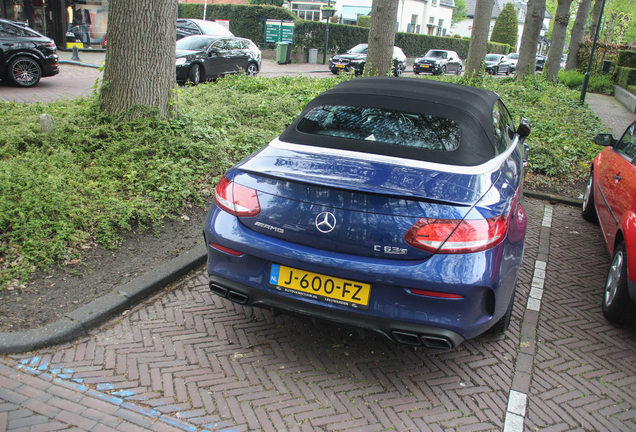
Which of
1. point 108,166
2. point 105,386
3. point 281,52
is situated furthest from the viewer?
point 281,52

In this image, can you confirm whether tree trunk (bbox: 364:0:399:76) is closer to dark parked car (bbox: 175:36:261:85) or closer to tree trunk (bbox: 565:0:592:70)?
dark parked car (bbox: 175:36:261:85)

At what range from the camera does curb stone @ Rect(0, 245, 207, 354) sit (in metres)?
2.96

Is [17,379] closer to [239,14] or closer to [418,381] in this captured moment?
[418,381]

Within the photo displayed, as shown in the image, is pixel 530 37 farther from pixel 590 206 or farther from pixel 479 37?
pixel 590 206

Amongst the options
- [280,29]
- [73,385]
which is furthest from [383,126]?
[280,29]

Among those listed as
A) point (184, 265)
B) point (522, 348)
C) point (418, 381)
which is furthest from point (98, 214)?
point (522, 348)

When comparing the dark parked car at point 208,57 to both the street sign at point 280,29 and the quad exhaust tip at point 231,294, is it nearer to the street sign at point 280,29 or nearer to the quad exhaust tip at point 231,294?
the quad exhaust tip at point 231,294

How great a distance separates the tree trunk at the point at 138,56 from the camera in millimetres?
5609

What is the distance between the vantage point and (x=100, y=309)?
3.32 m

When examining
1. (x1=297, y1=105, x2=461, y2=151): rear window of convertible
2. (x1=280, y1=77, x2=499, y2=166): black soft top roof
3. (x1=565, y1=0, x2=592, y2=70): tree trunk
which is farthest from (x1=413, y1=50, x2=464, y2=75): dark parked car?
(x1=297, y1=105, x2=461, y2=151): rear window of convertible

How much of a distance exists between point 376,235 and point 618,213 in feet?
9.06

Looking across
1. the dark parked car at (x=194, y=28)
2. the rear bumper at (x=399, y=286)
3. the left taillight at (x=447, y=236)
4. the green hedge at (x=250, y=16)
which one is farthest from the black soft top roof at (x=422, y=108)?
the green hedge at (x=250, y=16)

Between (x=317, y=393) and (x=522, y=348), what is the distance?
1.47 meters

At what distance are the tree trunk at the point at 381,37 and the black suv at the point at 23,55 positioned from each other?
7.55 m
